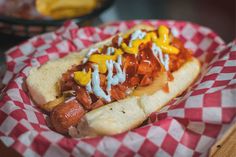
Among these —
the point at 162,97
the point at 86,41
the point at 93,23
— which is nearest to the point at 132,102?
the point at 162,97

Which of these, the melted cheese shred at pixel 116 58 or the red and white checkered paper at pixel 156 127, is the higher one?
the melted cheese shred at pixel 116 58

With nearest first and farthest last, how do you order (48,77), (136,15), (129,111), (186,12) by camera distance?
(129,111)
(48,77)
(136,15)
(186,12)

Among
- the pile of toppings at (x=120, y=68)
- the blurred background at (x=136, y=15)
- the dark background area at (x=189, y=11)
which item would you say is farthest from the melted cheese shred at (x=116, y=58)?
the dark background area at (x=189, y=11)

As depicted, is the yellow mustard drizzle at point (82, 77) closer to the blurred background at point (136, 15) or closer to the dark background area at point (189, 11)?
the blurred background at point (136, 15)

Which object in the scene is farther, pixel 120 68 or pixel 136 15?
pixel 136 15

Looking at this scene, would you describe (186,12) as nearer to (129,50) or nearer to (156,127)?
(129,50)

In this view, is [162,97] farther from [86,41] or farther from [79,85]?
[86,41]

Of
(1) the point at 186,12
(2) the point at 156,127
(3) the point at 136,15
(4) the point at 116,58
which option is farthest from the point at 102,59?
(1) the point at 186,12
